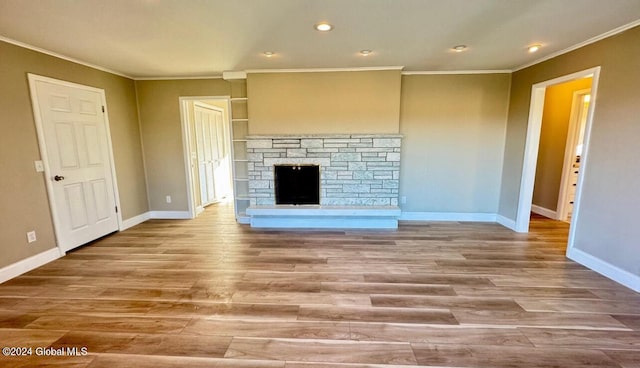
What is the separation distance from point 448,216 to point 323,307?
325cm

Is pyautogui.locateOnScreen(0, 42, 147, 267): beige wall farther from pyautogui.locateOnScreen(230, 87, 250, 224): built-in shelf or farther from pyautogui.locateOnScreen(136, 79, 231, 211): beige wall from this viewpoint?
pyautogui.locateOnScreen(230, 87, 250, 224): built-in shelf

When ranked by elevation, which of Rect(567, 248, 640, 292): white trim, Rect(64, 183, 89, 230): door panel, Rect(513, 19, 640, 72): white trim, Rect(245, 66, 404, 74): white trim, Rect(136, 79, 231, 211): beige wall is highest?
Rect(245, 66, 404, 74): white trim

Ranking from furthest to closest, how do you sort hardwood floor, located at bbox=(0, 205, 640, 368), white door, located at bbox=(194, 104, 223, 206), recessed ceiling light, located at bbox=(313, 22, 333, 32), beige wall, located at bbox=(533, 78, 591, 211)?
white door, located at bbox=(194, 104, 223, 206) → beige wall, located at bbox=(533, 78, 591, 211) → recessed ceiling light, located at bbox=(313, 22, 333, 32) → hardwood floor, located at bbox=(0, 205, 640, 368)

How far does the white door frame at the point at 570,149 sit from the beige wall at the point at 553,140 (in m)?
0.05

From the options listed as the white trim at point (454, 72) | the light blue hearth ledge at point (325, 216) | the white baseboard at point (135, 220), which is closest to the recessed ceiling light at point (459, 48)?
the white trim at point (454, 72)

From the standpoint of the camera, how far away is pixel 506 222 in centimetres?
429

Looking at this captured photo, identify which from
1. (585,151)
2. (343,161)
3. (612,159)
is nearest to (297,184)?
(343,161)

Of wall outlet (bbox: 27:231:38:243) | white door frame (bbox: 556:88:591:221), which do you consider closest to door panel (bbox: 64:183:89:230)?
wall outlet (bbox: 27:231:38:243)

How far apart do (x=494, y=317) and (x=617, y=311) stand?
1.04 m

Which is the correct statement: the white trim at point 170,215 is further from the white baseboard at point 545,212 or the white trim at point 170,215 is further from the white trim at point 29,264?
the white baseboard at point 545,212

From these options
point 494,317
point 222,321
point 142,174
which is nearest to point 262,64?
point 142,174

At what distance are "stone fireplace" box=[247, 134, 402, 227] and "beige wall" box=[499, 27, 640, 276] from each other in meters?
2.12

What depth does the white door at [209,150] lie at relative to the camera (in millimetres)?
5484

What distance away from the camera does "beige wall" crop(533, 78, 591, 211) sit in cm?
443
